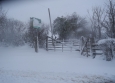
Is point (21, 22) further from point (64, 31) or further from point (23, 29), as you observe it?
point (64, 31)

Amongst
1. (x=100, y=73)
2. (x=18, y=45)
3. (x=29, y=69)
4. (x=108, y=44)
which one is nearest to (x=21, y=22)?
(x=18, y=45)

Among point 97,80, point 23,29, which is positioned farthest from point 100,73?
point 23,29

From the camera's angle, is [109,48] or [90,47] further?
[90,47]

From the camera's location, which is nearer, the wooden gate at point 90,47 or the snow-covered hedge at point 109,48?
the snow-covered hedge at point 109,48

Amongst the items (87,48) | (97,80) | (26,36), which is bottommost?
(97,80)

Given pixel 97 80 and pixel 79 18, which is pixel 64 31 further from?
pixel 97 80

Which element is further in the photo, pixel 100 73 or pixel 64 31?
pixel 64 31

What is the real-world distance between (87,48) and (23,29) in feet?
25.1

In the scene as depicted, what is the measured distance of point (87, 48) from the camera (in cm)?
746

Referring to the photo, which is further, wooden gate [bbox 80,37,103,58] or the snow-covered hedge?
wooden gate [bbox 80,37,103,58]

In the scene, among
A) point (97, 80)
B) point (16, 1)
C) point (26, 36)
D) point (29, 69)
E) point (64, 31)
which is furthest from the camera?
point (64, 31)

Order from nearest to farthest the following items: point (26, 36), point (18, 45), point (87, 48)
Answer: point (87, 48) < point (18, 45) < point (26, 36)

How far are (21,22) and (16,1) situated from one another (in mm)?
7365

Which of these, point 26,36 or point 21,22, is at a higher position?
point 21,22
